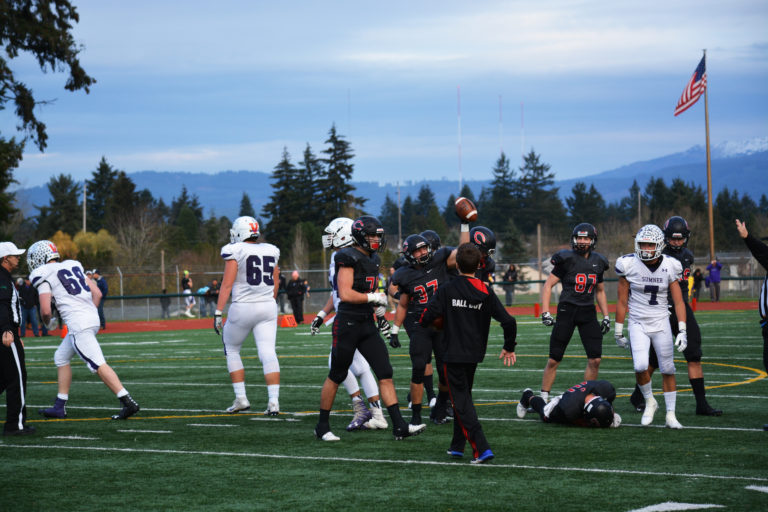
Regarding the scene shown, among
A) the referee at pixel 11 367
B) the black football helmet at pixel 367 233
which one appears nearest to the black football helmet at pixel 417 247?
the black football helmet at pixel 367 233

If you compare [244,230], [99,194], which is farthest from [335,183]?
[244,230]

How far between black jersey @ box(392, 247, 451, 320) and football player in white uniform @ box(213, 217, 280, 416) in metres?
1.62

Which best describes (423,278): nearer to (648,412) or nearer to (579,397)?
(579,397)

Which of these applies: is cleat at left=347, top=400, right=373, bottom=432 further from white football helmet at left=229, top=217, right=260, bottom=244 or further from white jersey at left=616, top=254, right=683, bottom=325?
white jersey at left=616, top=254, right=683, bottom=325

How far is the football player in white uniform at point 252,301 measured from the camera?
1061 cm

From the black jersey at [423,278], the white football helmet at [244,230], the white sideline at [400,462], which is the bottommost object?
the white sideline at [400,462]

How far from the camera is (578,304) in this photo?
34.6 ft

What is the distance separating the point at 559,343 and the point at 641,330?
1.08m

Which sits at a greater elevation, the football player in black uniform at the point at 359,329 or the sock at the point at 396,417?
the football player in black uniform at the point at 359,329

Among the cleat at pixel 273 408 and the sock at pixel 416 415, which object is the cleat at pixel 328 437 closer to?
the sock at pixel 416 415

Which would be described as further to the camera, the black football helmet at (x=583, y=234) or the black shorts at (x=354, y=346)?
the black football helmet at (x=583, y=234)

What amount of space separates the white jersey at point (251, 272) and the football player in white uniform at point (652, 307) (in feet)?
12.5

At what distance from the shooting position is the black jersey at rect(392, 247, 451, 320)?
9750mm

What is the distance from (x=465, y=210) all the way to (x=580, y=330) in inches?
106
